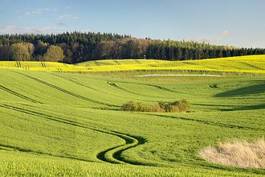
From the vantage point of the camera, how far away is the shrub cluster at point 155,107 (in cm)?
5553

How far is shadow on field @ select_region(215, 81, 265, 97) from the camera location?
8375 cm

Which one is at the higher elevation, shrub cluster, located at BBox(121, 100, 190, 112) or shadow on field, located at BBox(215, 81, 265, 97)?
shrub cluster, located at BBox(121, 100, 190, 112)

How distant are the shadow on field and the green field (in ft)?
15.8

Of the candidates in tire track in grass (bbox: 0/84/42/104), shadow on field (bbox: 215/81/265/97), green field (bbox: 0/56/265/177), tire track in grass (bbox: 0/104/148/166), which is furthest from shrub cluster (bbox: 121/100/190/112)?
shadow on field (bbox: 215/81/265/97)

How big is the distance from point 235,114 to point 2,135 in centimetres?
2407

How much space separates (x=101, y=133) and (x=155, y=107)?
19395 mm

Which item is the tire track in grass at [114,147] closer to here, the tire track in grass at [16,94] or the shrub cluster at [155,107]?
the shrub cluster at [155,107]

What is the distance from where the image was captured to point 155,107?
56.3 m

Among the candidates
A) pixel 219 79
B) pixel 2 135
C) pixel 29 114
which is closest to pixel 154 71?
pixel 219 79

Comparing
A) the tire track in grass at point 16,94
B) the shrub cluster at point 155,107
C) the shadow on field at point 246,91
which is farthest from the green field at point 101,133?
the shadow on field at point 246,91

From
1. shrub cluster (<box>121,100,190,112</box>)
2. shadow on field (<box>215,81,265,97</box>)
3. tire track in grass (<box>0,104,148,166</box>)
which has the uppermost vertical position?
tire track in grass (<box>0,104,148,166</box>)

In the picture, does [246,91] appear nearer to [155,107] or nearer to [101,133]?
[155,107]

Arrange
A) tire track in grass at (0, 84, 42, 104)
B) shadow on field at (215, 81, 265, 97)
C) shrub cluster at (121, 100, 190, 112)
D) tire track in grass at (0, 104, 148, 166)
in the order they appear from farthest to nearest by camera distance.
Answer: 1. shadow on field at (215, 81, 265, 97)
2. tire track in grass at (0, 84, 42, 104)
3. shrub cluster at (121, 100, 190, 112)
4. tire track in grass at (0, 104, 148, 166)

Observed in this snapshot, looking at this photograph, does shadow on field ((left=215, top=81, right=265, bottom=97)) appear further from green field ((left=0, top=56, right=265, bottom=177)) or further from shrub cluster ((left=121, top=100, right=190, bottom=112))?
shrub cluster ((left=121, top=100, right=190, bottom=112))
